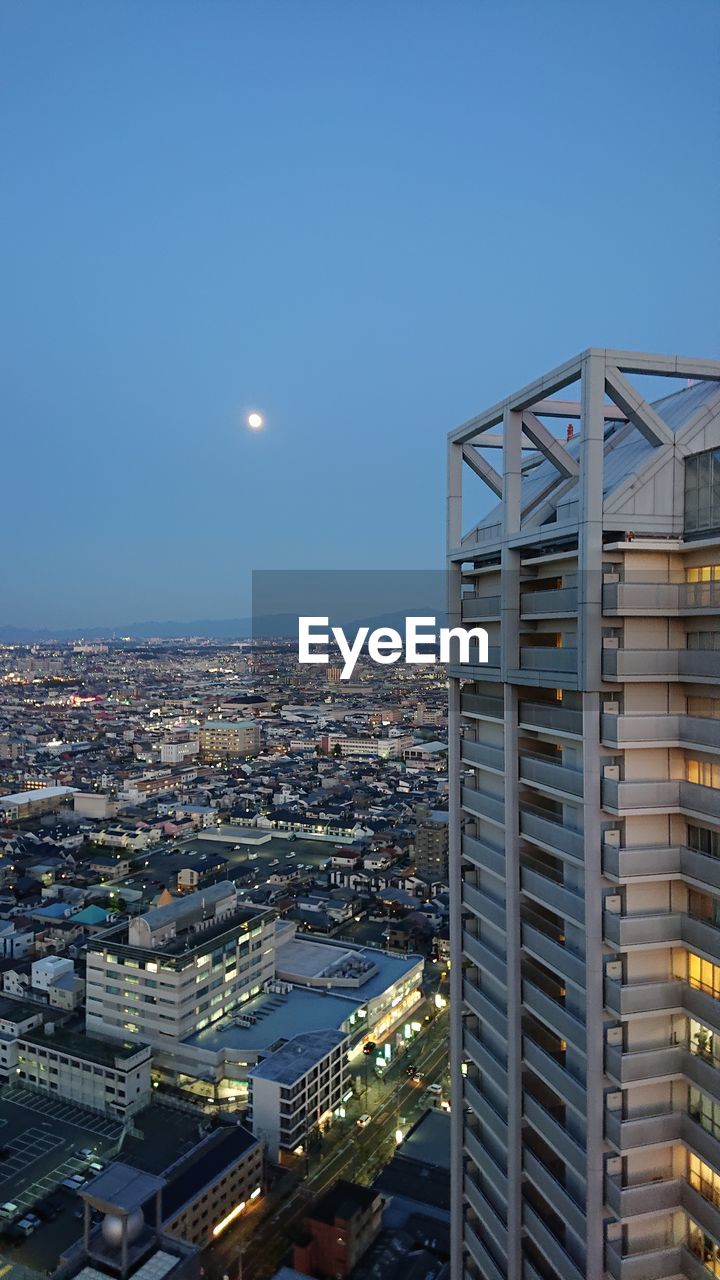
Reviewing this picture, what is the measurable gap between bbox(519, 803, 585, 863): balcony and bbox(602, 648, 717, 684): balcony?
3.33ft

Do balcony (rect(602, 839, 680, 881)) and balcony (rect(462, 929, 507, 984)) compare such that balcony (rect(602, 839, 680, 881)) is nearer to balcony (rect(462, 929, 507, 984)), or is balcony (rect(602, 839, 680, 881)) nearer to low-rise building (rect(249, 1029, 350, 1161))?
balcony (rect(462, 929, 507, 984))

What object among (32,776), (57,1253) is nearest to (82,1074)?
(57,1253)

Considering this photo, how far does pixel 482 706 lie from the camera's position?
633cm

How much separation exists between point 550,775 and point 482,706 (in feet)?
4.04

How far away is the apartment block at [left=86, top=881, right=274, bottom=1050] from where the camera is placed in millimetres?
17094

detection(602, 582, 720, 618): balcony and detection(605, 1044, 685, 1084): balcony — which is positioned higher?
detection(602, 582, 720, 618): balcony

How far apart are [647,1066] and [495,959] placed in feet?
5.49

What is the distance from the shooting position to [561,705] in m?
5.32

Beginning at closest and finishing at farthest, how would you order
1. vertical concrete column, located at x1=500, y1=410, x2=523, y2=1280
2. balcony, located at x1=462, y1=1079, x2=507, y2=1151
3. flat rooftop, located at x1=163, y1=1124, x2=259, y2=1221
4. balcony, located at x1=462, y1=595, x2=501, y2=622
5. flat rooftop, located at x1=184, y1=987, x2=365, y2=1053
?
vertical concrete column, located at x1=500, y1=410, x2=523, y2=1280 < balcony, located at x1=462, y1=595, x2=501, y2=622 < balcony, located at x1=462, y1=1079, x2=507, y2=1151 < flat rooftop, located at x1=163, y1=1124, x2=259, y2=1221 < flat rooftop, located at x1=184, y1=987, x2=365, y2=1053

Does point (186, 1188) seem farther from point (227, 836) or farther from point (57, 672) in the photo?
point (57, 672)

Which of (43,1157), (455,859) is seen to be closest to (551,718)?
(455,859)

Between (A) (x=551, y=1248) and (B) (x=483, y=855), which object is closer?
(A) (x=551, y=1248)

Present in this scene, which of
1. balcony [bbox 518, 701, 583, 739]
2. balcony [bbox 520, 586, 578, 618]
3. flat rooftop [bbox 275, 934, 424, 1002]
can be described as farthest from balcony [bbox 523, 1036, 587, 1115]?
flat rooftop [bbox 275, 934, 424, 1002]

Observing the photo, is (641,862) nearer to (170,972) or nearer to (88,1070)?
(170,972)
